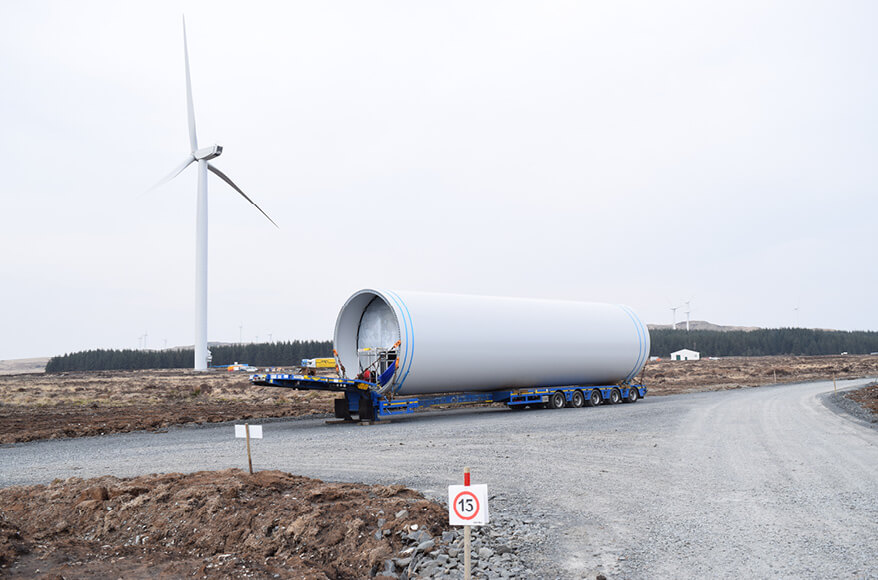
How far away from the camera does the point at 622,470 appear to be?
1310 centimetres

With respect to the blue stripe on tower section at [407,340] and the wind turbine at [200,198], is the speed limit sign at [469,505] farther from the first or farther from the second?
the wind turbine at [200,198]

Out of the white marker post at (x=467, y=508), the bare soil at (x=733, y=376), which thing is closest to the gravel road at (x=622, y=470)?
the white marker post at (x=467, y=508)

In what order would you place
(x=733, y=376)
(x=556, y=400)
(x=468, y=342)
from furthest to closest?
(x=733, y=376) < (x=556, y=400) < (x=468, y=342)

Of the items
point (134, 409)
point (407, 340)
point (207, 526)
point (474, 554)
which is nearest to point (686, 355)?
point (134, 409)

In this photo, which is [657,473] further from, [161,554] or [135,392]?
[135,392]

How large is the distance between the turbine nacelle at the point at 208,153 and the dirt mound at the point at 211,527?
41764 millimetres

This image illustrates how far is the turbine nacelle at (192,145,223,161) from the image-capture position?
50.2 meters

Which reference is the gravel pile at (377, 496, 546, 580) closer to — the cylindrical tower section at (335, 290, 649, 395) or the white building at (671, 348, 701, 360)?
the cylindrical tower section at (335, 290, 649, 395)

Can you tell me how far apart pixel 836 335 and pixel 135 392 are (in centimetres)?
16826

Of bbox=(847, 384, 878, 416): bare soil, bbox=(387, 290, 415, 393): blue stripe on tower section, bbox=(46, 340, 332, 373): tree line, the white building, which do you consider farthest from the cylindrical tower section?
the white building

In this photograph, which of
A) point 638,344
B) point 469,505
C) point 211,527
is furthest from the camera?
point 638,344

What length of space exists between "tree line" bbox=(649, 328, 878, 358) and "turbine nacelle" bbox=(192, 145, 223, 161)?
418 ft

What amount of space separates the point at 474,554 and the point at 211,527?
3.62 m

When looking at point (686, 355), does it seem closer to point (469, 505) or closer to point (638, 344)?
point (638, 344)
